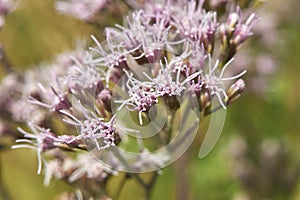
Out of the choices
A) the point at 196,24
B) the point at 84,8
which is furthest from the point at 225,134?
the point at 196,24

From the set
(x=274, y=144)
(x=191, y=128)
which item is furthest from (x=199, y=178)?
(x=191, y=128)

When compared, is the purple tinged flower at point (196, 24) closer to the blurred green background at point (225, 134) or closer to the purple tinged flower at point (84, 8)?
the purple tinged flower at point (84, 8)

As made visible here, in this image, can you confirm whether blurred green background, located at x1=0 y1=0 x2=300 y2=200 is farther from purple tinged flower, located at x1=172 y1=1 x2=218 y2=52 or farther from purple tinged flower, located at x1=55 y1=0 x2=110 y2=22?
purple tinged flower, located at x1=172 y1=1 x2=218 y2=52

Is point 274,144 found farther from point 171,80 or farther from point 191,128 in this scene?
point 171,80

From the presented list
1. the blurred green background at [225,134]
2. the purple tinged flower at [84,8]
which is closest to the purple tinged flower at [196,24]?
the purple tinged flower at [84,8]

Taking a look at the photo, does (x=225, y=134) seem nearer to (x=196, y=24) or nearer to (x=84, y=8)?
(x=84, y=8)

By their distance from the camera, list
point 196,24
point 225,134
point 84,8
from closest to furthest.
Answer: point 196,24, point 84,8, point 225,134
